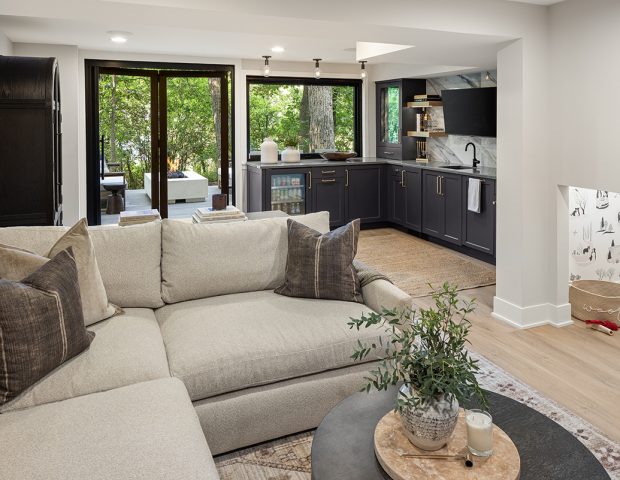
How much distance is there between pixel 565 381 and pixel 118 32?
477cm

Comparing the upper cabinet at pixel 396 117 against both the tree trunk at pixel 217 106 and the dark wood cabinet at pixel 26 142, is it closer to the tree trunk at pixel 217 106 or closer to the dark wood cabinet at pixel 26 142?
the tree trunk at pixel 217 106

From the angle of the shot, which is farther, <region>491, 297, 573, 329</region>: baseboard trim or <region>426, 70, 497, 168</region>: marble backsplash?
<region>426, 70, 497, 168</region>: marble backsplash

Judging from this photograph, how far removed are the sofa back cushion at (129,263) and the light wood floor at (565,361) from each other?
2.08 m

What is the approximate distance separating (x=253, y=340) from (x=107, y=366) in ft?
1.98

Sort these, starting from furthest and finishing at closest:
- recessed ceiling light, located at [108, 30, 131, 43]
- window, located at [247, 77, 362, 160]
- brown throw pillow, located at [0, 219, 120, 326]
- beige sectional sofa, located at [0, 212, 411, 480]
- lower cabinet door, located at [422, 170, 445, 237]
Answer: window, located at [247, 77, 362, 160] → lower cabinet door, located at [422, 170, 445, 237] → recessed ceiling light, located at [108, 30, 131, 43] → brown throw pillow, located at [0, 219, 120, 326] → beige sectional sofa, located at [0, 212, 411, 480]

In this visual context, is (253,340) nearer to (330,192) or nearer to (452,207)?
(452,207)

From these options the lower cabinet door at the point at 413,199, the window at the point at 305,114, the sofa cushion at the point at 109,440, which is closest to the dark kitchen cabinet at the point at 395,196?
the lower cabinet door at the point at 413,199

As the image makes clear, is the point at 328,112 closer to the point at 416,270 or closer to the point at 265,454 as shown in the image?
the point at 416,270

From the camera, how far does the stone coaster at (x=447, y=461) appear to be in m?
1.45

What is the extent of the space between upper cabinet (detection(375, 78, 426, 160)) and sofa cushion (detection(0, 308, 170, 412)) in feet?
18.5

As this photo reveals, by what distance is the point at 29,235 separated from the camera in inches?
97.3

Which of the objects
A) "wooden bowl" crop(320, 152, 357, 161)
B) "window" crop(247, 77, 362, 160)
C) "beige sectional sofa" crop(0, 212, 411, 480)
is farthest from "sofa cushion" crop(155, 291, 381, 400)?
"window" crop(247, 77, 362, 160)

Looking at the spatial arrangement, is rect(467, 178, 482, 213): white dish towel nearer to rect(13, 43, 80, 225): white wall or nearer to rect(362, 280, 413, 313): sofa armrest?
rect(362, 280, 413, 313): sofa armrest

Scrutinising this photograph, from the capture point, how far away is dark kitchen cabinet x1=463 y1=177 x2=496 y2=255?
5430 mm
